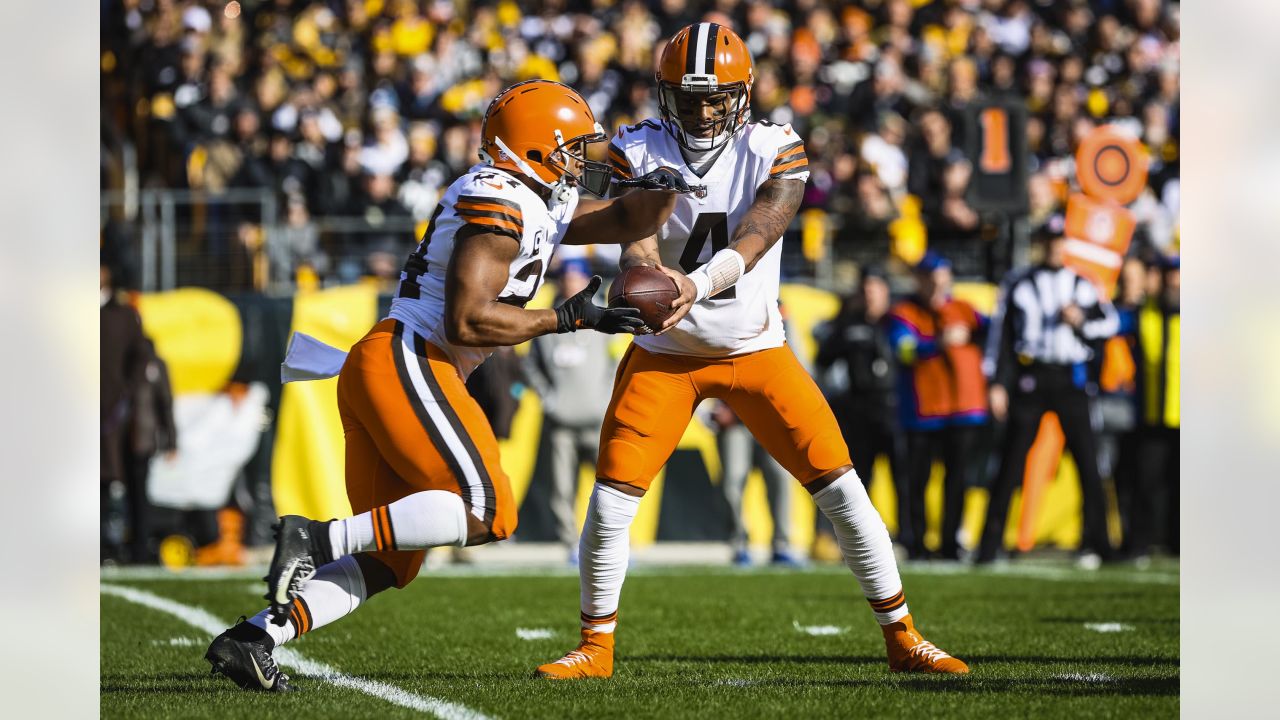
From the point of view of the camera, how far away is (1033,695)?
14.4 feet

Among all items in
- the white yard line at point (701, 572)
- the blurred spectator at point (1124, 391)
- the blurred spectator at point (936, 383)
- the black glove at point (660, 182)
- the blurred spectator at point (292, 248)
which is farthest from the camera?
the blurred spectator at point (292, 248)

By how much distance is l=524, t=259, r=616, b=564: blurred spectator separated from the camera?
34.1 feet

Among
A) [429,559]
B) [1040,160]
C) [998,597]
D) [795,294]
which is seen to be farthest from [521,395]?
[1040,160]

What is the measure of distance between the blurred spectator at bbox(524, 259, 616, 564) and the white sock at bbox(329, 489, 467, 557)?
613cm

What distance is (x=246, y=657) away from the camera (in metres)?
4.34

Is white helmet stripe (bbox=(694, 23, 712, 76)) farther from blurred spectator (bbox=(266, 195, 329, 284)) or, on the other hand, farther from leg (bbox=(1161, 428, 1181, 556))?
blurred spectator (bbox=(266, 195, 329, 284))

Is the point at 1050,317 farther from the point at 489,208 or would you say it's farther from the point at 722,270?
the point at 489,208

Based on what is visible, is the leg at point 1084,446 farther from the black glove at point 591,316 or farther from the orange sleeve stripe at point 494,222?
the orange sleeve stripe at point 494,222

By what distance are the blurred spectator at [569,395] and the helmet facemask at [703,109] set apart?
18.0 ft

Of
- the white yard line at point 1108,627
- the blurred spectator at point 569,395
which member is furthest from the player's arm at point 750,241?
the blurred spectator at point 569,395

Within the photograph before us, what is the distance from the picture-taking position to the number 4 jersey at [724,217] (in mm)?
4871

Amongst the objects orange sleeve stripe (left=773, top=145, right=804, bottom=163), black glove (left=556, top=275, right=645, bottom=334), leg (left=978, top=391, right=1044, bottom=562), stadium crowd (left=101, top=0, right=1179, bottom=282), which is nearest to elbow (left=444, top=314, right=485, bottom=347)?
black glove (left=556, top=275, right=645, bottom=334)
